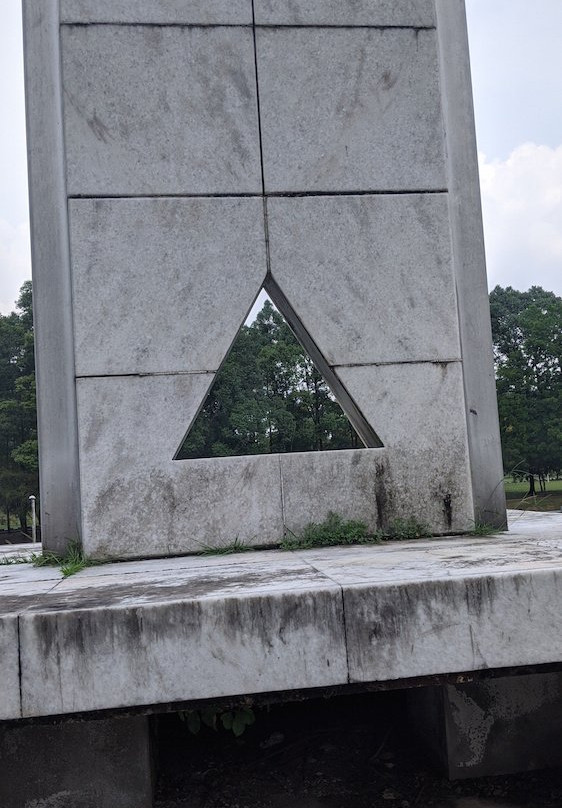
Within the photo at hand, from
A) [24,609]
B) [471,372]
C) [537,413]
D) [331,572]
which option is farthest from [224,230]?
[537,413]

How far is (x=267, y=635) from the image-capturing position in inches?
115

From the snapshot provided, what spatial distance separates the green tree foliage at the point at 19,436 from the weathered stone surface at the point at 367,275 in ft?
70.5

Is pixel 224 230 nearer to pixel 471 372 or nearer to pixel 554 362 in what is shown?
pixel 471 372

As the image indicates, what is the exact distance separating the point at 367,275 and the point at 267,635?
2981mm

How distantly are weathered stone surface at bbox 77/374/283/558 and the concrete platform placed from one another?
1.52 meters

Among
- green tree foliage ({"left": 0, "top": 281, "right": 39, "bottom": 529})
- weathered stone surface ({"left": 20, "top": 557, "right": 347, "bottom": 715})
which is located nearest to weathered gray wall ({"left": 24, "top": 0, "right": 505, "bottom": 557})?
weathered stone surface ({"left": 20, "top": 557, "right": 347, "bottom": 715})

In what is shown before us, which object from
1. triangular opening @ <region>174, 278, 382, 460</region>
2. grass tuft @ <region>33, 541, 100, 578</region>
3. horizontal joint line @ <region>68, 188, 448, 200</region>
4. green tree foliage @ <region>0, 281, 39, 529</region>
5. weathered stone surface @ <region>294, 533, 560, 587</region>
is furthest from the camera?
green tree foliage @ <region>0, 281, 39, 529</region>

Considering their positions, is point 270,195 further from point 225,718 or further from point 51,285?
point 225,718

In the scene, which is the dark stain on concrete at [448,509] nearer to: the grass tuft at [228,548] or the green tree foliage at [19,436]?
the grass tuft at [228,548]

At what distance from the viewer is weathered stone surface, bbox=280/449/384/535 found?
4.95 m

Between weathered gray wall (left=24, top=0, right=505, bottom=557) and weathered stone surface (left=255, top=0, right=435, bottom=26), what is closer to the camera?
weathered gray wall (left=24, top=0, right=505, bottom=557)

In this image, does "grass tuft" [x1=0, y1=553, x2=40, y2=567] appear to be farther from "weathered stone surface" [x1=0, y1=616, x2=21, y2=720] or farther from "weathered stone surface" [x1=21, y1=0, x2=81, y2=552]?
"weathered stone surface" [x1=0, y1=616, x2=21, y2=720]

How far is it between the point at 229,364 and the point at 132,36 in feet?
20.3

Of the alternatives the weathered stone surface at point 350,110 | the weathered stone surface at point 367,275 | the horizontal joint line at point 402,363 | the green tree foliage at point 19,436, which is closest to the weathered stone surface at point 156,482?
the horizontal joint line at point 402,363
